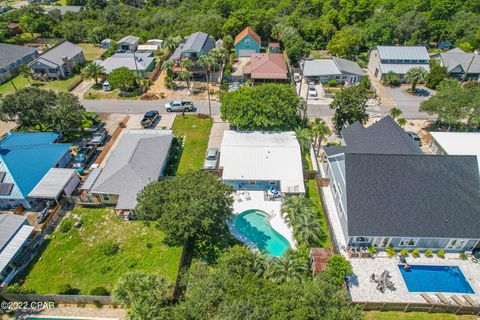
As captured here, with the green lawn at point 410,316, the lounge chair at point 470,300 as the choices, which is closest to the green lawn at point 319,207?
the green lawn at point 410,316

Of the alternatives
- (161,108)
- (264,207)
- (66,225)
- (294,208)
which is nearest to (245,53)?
(161,108)

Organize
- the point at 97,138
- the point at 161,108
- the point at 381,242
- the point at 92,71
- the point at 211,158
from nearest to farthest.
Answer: the point at 381,242 → the point at 211,158 → the point at 97,138 → the point at 161,108 → the point at 92,71

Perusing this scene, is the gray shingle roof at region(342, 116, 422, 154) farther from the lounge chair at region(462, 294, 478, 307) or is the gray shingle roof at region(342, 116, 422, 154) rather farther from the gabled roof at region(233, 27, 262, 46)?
the gabled roof at region(233, 27, 262, 46)

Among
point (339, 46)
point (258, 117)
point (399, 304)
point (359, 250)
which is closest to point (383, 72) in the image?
point (339, 46)

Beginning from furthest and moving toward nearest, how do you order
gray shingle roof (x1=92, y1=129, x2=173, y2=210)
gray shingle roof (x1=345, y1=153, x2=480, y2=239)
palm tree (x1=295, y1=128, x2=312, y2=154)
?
palm tree (x1=295, y1=128, x2=312, y2=154)
gray shingle roof (x1=92, y1=129, x2=173, y2=210)
gray shingle roof (x1=345, y1=153, x2=480, y2=239)

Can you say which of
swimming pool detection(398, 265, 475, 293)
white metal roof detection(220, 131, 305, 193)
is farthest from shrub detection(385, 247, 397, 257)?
white metal roof detection(220, 131, 305, 193)

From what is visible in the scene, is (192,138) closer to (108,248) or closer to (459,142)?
(108,248)
